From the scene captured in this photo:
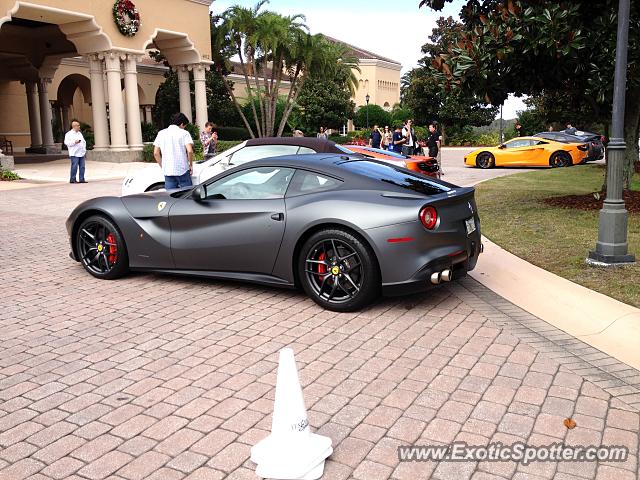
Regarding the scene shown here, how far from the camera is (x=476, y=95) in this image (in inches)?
455

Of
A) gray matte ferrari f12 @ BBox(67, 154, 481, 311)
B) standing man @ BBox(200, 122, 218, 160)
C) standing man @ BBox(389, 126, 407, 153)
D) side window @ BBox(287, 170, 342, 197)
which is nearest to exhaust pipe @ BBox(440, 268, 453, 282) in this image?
gray matte ferrari f12 @ BBox(67, 154, 481, 311)

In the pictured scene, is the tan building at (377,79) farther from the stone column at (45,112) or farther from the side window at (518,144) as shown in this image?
the side window at (518,144)

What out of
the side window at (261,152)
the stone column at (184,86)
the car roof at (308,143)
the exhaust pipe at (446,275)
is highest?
the stone column at (184,86)

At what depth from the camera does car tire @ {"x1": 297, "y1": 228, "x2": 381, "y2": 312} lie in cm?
566

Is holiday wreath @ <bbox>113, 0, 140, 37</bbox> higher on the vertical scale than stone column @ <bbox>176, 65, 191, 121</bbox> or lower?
higher

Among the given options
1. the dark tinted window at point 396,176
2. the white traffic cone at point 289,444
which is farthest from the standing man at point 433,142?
the white traffic cone at point 289,444

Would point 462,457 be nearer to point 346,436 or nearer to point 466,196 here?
point 346,436

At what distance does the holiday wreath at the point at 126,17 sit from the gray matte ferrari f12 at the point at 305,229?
22.8 metres

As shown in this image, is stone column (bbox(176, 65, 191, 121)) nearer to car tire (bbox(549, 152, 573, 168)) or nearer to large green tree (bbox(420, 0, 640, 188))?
car tire (bbox(549, 152, 573, 168))

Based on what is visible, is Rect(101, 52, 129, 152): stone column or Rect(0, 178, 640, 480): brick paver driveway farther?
Rect(101, 52, 129, 152): stone column

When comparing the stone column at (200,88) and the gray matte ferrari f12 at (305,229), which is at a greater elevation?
the stone column at (200,88)

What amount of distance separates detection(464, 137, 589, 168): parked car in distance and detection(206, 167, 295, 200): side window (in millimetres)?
19997

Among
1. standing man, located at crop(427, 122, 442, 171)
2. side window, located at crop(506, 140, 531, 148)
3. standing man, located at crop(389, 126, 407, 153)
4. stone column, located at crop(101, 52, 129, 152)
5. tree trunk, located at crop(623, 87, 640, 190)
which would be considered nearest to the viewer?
tree trunk, located at crop(623, 87, 640, 190)

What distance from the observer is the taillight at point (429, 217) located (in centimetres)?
559
